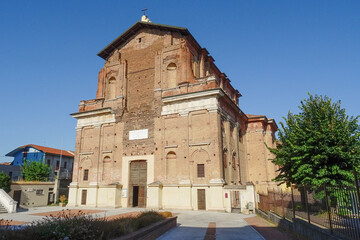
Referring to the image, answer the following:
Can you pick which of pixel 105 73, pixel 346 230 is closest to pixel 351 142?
pixel 346 230

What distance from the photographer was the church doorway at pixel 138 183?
27422 mm

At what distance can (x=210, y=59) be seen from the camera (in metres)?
34.4

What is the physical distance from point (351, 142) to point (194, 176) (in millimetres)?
13316

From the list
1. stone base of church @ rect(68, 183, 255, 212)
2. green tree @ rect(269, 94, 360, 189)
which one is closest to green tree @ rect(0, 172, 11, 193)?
stone base of church @ rect(68, 183, 255, 212)

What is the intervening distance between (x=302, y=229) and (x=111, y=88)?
28017 mm

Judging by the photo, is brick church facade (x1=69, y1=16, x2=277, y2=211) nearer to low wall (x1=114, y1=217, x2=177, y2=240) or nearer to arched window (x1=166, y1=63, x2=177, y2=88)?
arched window (x1=166, y1=63, x2=177, y2=88)

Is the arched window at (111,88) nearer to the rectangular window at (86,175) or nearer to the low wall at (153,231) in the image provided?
the rectangular window at (86,175)

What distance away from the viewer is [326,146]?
664 inches

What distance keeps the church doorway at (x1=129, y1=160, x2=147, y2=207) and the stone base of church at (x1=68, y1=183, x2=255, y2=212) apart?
2.91 ft

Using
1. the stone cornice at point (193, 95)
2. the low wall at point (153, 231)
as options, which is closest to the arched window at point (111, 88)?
the stone cornice at point (193, 95)

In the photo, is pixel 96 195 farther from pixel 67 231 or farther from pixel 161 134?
pixel 67 231

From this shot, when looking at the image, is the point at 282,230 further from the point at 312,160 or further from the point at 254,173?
the point at 254,173

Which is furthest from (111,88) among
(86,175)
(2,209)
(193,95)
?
(2,209)

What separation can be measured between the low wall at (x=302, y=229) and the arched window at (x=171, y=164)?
40.0ft
